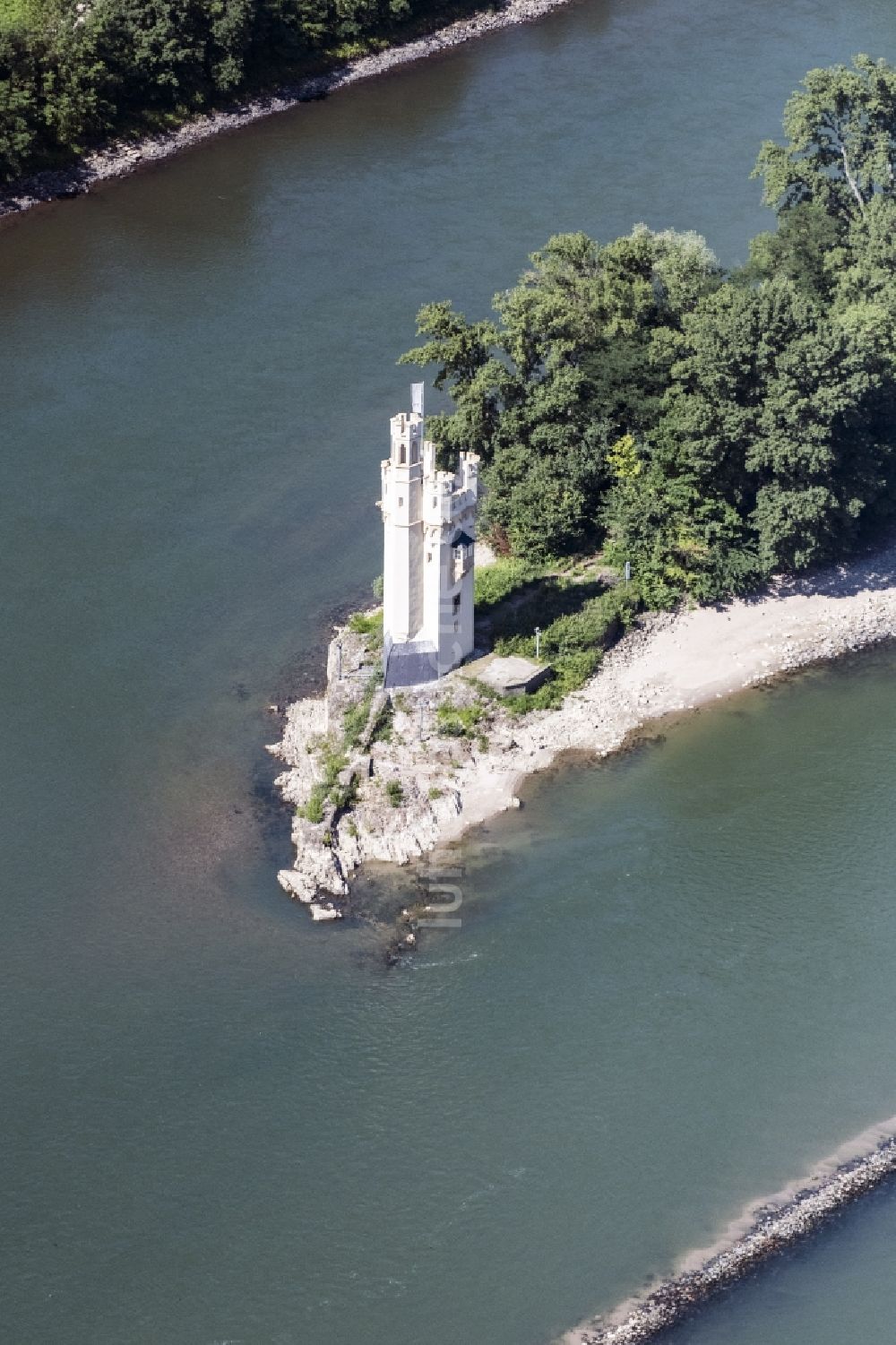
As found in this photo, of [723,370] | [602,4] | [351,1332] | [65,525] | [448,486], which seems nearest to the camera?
[351,1332]

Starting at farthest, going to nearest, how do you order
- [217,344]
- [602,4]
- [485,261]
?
[602,4] → [485,261] → [217,344]

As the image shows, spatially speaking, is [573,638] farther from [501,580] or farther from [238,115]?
[238,115]

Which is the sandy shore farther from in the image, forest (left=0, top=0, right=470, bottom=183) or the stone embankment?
forest (left=0, top=0, right=470, bottom=183)

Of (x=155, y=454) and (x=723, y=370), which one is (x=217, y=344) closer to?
(x=155, y=454)

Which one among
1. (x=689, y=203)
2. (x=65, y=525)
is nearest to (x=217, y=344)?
(x=65, y=525)

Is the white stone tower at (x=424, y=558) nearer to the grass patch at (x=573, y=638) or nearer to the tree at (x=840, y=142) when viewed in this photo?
the grass patch at (x=573, y=638)

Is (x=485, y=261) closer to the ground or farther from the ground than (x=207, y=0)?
closer to the ground

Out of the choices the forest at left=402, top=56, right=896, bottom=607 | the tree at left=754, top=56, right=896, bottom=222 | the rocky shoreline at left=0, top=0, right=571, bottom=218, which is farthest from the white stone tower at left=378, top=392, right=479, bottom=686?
the rocky shoreline at left=0, top=0, right=571, bottom=218

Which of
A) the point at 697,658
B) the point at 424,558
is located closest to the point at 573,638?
the point at 697,658
